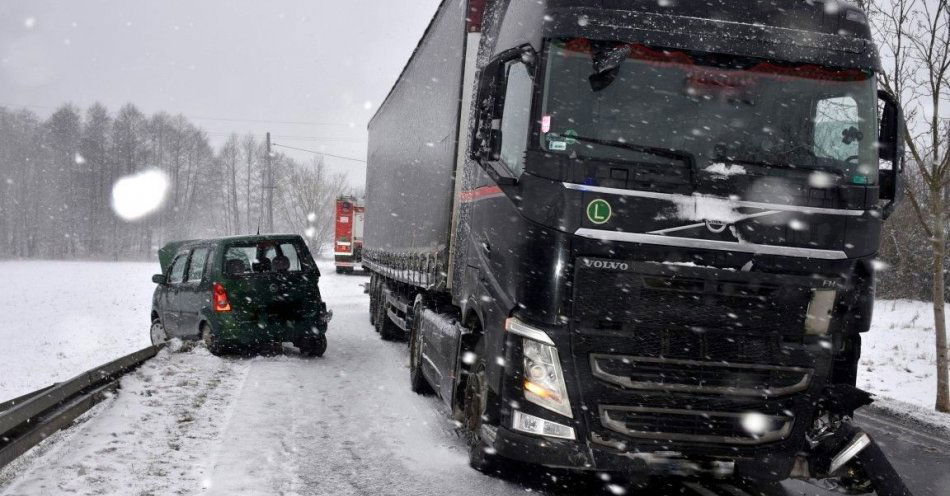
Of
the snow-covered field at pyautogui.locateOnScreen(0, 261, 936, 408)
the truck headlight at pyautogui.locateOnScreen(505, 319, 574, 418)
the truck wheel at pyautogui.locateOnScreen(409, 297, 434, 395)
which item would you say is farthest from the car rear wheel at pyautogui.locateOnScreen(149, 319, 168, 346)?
the truck headlight at pyautogui.locateOnScreen(505, 319, 574, 418)

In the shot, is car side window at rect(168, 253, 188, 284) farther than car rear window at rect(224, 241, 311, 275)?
Yes

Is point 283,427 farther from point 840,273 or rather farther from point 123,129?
point 123,129

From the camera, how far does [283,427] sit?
6.39 metres

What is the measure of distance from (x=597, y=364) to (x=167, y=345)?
27.5ft

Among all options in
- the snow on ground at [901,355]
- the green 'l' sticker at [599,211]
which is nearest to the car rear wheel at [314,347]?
the green 'l' sticker at [599,211]

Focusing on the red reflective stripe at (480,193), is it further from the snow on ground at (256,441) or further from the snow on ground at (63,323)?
the snow on ground at (63,323)

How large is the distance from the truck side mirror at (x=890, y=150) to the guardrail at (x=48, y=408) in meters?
6.13

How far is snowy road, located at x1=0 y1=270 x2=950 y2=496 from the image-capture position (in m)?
4.76

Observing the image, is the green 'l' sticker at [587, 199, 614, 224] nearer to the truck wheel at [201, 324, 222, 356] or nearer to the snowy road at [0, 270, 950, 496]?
the snowy road at [0, 270, 950, 496]

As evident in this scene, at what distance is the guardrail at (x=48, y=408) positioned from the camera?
4.84 metres

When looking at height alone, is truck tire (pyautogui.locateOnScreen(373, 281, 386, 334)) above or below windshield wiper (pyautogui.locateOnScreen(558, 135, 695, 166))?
below

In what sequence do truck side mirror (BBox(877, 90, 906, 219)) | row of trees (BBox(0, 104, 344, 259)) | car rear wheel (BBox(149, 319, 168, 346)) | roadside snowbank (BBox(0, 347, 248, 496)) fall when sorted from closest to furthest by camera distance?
roadside snowbank (BBox(0, 347, 248, 496)) → truck side mirror (BBox(877, 90, 906, 219)) → car rear wheel (BBox(149, 319, 168, 346)) → row of trees (BBox(0, 104, 344, 259))

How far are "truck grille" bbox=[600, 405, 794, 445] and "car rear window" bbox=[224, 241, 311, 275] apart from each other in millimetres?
7243

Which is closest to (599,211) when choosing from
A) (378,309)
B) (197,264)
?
(197,264)
